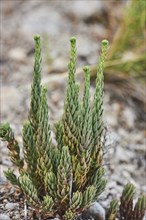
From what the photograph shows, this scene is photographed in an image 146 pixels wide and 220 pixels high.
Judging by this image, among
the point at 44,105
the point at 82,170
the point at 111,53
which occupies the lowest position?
the point at 82,170

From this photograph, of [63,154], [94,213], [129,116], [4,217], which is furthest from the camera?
[129,116]

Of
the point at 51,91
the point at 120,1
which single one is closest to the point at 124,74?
the point at 51,91

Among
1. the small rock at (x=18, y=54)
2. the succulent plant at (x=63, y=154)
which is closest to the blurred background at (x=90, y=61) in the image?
the small rock at (x=18, y=54)

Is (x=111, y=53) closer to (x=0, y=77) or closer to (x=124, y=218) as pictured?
(x=0, y=77)

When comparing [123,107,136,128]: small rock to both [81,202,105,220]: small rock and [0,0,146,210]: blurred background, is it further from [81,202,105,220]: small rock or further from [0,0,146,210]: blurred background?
[81,202,105,220]: small rock

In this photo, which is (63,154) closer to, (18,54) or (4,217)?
(4,217)

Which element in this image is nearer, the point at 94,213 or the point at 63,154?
the point at 63,154

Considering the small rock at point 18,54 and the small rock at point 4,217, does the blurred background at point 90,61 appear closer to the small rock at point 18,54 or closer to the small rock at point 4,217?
the small rock at point 18,54

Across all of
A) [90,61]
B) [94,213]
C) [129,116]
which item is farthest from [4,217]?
[90,61]
